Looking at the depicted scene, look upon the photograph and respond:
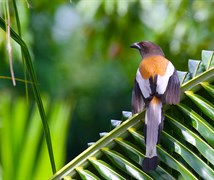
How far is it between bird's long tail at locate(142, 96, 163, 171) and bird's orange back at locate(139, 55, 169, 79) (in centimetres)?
13

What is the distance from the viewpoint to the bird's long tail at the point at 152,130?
1.78m

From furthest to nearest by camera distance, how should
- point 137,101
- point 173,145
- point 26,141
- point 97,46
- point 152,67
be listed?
point 97,46
point 152,67
point 137,101
point 26,141
point 173,145

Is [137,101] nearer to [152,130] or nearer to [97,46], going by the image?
[152,130]

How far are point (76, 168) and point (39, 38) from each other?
26.7ft

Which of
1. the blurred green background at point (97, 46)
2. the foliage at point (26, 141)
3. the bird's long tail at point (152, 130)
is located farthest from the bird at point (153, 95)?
the blurred green background at point (97, 46)

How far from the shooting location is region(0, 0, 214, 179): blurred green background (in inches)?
216

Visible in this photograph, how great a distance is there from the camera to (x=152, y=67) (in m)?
2.23

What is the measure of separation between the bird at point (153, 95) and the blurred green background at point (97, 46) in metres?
1.85

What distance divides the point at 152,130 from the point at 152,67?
1.25 ft

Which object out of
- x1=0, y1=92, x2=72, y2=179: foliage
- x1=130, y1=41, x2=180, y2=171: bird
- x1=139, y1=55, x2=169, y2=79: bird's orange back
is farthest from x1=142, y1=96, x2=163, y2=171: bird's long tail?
x1=0, y1=92, x2=72, y2=179: foliage

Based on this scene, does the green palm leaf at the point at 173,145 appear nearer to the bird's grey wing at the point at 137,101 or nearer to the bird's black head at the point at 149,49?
the bird's grey wing at the point at 137,101

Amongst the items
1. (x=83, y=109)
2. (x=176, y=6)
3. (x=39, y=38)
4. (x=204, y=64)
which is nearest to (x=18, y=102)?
(x=204, y=64)

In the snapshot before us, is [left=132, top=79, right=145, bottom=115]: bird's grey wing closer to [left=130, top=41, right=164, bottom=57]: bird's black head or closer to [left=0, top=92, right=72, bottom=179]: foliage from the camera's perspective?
[left=0, top=92, right=72, bottom=179]: foliage

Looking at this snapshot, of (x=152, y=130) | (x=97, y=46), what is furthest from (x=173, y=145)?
(x=97, y=46)
